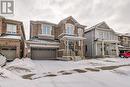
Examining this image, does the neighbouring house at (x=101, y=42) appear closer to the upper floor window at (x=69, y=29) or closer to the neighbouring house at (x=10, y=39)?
the upper floor window at (x=69, y=29)

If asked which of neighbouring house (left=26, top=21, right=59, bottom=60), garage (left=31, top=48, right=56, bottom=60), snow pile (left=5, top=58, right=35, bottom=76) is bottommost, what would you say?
snow pile (left=5, top=58, right=35, bottom=76)

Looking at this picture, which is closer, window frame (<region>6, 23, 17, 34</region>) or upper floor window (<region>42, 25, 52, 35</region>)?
window frame (<region>6, 23, 17, 34</region>)

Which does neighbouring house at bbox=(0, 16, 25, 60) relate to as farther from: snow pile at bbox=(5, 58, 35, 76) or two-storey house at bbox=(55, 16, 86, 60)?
two-storey house at bbox=(55, 16, 86, 60)

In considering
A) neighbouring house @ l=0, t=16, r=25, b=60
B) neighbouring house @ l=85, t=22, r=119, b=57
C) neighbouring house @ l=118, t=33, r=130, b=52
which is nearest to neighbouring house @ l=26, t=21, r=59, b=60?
neighbouring house @ l=0, t=16, r=25, b=60

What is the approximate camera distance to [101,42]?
31.7 metres

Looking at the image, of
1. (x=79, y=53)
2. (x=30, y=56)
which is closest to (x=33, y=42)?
(x=30, y=56)

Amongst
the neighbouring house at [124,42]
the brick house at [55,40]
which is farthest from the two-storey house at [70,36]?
the neighbouring house at [124,42]

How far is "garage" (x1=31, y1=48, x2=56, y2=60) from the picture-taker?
2602 centimetres

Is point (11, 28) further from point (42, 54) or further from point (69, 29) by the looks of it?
point (69, 29)

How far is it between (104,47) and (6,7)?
934 inches

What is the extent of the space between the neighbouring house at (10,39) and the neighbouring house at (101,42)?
16.8m

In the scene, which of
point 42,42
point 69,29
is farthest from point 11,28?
point 69,29

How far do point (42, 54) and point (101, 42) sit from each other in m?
14.4

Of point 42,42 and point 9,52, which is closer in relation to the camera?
point 9,52
